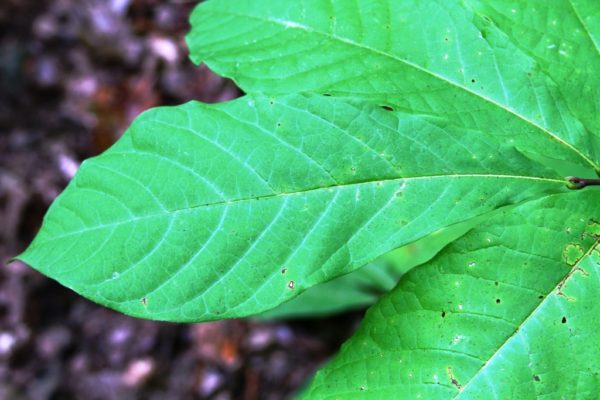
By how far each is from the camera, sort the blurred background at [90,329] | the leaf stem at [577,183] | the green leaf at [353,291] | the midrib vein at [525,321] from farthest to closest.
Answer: the blurred background at [90,329], the green leaf at [353,291], the leaf stem at [577,183], the midrib vein at [525,321]

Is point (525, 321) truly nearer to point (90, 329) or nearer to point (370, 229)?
point (370, 229)

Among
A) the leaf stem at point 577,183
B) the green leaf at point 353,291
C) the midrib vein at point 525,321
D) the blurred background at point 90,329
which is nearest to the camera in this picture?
the midrib vein at point 525,321

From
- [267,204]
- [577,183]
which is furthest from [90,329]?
[577,183]

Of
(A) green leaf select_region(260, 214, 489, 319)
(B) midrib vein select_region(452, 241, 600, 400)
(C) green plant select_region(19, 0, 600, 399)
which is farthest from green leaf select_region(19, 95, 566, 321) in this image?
(A) green leaf select_region(260, 214, 489, 319)

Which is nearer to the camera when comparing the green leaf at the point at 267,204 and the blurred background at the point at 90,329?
the green leaf at the point at 267,204

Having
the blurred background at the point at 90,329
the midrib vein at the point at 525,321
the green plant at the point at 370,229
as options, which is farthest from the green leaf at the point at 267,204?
the blurred background at the point at 90,329

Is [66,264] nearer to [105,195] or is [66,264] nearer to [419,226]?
[105,195]

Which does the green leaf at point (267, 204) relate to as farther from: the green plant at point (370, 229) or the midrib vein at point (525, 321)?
the midrib vein at point (525, 321)

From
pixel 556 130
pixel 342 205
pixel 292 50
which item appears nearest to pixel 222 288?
pixel 342 205
